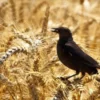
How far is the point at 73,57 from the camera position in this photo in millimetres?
3182

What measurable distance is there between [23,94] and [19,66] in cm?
26

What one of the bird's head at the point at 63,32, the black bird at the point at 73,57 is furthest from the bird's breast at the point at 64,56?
the bird's head at the point at 63,32

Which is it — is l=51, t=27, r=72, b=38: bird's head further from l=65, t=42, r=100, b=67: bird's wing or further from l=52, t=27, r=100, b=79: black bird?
l=65, t=42, r=100, b=67: bird's wing

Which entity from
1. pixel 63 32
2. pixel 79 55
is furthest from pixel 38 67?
pixel 63 32

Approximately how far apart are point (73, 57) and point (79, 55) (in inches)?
3.7

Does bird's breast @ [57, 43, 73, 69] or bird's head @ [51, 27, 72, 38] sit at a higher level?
bird's head @ [51, 27, 72, 38]

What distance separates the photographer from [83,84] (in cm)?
270

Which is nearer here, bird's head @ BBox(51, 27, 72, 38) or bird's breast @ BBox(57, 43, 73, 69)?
bird's breast @ BBox(57, 43, 73, 69)

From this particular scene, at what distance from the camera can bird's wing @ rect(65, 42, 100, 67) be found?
2.99 meters

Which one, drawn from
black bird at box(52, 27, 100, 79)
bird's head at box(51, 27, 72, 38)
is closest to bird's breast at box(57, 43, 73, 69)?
black bird at box(52, 27, 100, 79)

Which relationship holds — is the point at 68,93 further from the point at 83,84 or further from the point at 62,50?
the point at 62,50

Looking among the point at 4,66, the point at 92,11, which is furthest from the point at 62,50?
the point at 92,11

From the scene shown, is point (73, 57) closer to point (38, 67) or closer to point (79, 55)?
point (79, 55)

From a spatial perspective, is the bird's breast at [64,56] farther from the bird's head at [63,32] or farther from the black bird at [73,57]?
the bird's head at [63,32]
